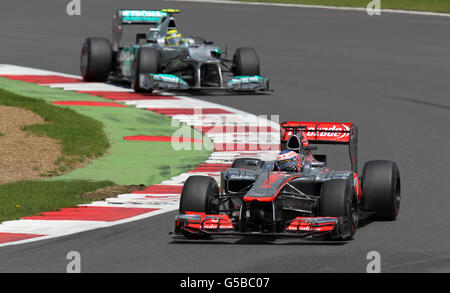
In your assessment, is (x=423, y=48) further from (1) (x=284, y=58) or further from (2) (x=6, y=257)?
(2) (x=6, y=257)

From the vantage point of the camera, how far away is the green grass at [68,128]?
18.0 meters

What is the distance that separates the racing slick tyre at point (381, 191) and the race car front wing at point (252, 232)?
1218mm

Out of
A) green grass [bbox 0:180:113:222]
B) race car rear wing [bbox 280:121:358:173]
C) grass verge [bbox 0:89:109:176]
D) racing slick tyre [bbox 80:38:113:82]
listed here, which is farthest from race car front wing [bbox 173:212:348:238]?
racing slick tyre [bbox 80:38:113:82]

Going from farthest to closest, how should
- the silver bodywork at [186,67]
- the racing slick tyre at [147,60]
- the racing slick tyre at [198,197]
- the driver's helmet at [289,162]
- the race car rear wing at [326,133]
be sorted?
1. the racing slick tyre at [147,60]
2. the silver bodywork at [186,67]
3. the race car rear wing at [326,133]
4. the driver's helmet at [289,162]
5. the racing slick tyre at [198,197]

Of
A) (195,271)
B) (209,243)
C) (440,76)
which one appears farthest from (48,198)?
(440,76)

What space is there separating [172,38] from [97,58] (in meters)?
2.29

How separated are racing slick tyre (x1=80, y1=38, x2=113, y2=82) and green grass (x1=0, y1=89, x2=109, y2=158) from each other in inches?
175

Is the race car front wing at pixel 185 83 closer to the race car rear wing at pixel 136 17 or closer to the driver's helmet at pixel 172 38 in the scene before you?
the driver's helmet at pixel 172 38

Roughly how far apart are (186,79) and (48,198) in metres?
11.7

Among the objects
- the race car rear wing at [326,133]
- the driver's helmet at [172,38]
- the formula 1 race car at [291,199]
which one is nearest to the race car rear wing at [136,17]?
the driver's helmet at [172,38]

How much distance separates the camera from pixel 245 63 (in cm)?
2534

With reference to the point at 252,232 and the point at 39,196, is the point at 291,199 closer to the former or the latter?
the point at 252,232

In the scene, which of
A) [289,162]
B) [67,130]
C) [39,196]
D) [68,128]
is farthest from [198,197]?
[68,128]
